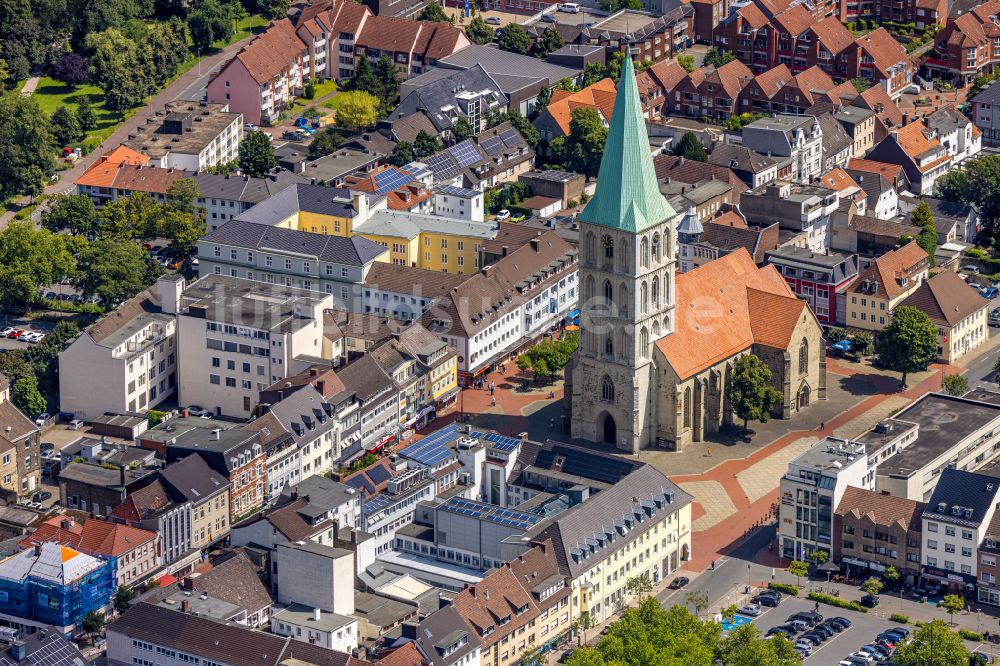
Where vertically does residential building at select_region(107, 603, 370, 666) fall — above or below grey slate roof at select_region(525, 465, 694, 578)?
below

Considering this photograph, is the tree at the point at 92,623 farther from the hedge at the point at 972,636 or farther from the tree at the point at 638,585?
the hedge at the point at 972,636

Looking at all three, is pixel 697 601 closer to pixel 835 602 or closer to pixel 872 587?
pixel 835 602

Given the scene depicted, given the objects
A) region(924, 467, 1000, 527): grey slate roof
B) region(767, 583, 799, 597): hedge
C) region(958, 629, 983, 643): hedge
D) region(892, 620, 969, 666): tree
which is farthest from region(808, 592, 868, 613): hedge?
region(892, 620, 969, 666): tree

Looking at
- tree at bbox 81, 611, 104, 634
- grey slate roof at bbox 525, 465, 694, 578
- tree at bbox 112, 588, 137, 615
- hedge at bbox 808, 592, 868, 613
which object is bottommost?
hedge at bbox 808, 592, 868, 613

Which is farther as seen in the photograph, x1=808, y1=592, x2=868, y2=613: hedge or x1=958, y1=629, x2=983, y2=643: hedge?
x1=808, y1=592, x2=868, y2=613: hedge

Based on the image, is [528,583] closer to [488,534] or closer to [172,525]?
[488,534]

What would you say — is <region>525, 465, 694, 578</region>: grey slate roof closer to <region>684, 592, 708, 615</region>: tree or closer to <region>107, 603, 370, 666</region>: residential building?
<region>684, 592, 708, 615</region>: tree

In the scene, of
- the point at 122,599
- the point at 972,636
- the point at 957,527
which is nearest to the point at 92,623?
the point at 122,599

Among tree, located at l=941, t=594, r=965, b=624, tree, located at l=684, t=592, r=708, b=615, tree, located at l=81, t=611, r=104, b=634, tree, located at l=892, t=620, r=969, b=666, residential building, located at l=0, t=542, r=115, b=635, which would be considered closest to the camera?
tree, located at l=892, t=620, r=969, b=666

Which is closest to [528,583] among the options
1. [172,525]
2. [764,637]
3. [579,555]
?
[579,555]

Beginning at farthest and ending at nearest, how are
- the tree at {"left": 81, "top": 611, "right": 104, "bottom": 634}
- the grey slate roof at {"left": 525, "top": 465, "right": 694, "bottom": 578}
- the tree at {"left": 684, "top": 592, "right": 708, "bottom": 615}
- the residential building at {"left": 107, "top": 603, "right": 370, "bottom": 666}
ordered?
the grey slate roof at {"left": 525, "top": 465, "right": 694, "bottom": 578} < the tree at {"left": 684, "top": 592, "right": 708, "bottom": 615} < the tree at {"left": 81, "top": 611, "right": 104, "bottom": 634} < the residential building at {"left": 107, "top": 603, "right": 370, "bottom": 666}
